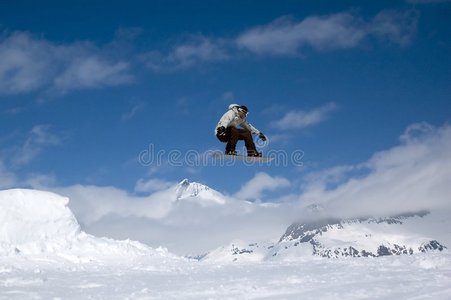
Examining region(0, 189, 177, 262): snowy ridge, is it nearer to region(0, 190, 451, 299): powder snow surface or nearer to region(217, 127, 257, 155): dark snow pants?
region(0, 190, 451, 299): powder snow surface

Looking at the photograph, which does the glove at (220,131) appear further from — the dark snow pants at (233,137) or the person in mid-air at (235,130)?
the dark snow pants at (233,137)

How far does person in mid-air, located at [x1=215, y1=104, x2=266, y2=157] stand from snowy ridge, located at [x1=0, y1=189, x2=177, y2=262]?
103m

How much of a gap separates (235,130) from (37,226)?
108701mm

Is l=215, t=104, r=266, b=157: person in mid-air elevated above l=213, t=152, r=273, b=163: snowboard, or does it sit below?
above

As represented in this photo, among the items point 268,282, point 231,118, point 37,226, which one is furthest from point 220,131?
point 37,226

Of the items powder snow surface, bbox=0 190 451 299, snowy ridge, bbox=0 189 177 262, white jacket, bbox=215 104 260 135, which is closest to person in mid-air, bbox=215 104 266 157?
white jacket, bbox=215 104 260 135

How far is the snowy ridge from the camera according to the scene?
109625mm

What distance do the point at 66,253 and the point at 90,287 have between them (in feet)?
320

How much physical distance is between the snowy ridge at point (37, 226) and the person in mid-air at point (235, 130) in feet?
339

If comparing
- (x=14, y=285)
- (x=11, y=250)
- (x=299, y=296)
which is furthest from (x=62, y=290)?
(x=11, y=250)

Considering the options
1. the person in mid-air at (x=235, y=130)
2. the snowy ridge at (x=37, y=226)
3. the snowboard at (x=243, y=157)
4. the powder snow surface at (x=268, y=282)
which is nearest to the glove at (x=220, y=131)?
the person in mid-air at (x=235, y=130)

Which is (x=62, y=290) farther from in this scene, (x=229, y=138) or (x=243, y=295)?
(x=229, y=138)

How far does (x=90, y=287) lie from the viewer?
28.5m

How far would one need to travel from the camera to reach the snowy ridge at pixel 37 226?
Answer: 360 feet
